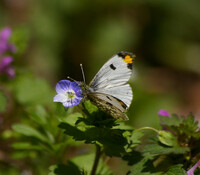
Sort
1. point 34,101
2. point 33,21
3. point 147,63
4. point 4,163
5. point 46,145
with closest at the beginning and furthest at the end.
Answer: point 46,145
point 4,163
point 34,101
point 33,21
point 147,63

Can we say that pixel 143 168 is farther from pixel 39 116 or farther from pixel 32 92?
pixel 32 92

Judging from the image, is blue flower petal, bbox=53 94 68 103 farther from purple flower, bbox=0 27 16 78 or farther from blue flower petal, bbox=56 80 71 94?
purple flower, bbox=0 27 16 78

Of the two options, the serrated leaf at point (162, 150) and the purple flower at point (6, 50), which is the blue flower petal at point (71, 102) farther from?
the purple flower at point (6, 50)

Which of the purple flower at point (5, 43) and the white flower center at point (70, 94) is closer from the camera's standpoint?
the white flower center at point (70, 94)

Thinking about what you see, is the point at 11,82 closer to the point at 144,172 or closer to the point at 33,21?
the point at 144,172

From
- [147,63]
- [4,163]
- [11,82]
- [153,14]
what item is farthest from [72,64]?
[4,163]

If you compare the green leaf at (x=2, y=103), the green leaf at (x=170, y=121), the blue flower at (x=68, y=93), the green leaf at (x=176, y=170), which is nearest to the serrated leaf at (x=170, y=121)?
the green leaf at (x=170, y=121)
